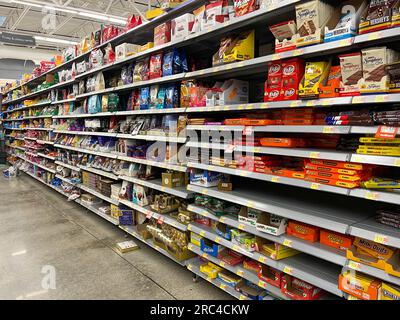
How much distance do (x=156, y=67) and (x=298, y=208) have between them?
207cm

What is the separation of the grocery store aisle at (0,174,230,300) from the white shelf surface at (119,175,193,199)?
819mm

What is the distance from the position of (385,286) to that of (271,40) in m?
2.13

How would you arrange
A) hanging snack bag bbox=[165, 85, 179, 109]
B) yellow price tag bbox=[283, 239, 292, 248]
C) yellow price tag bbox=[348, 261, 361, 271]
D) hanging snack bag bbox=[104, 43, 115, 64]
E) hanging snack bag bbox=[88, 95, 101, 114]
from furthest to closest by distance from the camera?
hanging snack bag bbox=[88, 95, 101, 114]
hanging snack bag bbox=[104, 43, 115, 64]
hanging snack bag bbox=[165, 85, 179, 109]
yellow price tag bbox=[283, 239, 292, 248]
yellow price tag bbox=[348, 261, 361, 271]

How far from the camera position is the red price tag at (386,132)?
1463mm

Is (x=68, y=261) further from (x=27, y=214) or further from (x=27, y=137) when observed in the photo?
(x=27, y=137)

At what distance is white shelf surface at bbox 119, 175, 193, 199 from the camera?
294 centimetres

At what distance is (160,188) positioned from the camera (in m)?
3.27

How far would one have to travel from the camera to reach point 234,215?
2545 millimetres

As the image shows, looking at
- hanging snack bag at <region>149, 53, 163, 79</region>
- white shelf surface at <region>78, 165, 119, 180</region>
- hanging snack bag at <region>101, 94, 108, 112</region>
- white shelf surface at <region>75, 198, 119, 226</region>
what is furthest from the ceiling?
hanging snack bag at <region>149, 53, 163, 79</region>

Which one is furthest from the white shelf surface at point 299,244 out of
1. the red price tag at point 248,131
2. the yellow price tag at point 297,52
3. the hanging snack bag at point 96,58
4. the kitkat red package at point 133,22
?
the hanging snack bag at point 96,58

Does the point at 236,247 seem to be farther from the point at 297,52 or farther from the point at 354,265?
the point at 297,52

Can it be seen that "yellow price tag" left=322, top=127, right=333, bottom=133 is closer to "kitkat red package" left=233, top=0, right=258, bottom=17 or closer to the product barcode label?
the product barcode label

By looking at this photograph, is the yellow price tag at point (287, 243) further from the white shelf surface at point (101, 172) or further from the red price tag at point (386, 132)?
the white shelf surface at point (101, 172)
